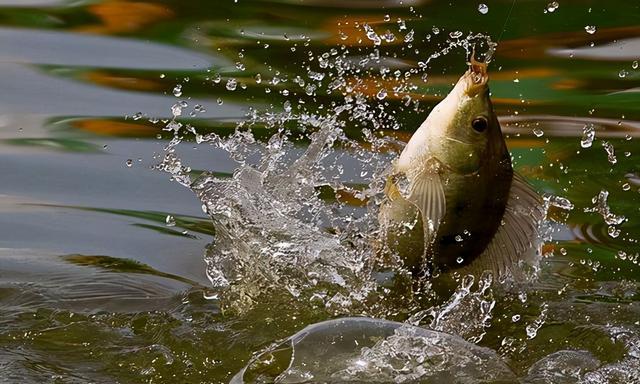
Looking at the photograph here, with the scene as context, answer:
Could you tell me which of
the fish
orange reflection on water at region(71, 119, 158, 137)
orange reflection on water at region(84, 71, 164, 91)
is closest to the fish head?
the fish

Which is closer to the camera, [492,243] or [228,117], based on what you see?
[492,243]

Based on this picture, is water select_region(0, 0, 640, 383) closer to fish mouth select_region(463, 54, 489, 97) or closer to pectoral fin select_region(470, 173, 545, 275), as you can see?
pectoral fin select_region(470, 173, 545, 275)

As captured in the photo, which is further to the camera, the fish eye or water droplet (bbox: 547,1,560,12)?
water droplet (bbox: 547,1,560,12)

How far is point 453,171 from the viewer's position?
3861 millimetres

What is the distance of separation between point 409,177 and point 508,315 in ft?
2.19

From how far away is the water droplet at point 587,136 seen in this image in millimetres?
6078

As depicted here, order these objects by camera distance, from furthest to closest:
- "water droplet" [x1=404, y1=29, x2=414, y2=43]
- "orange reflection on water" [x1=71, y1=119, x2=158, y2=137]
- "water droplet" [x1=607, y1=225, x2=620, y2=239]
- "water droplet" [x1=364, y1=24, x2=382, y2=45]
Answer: "water droplet" [x1=404, y1=29, x2=414, y2=43] → "water droplet" [x1=364, y1=24, x2=382, y2=45] → "orange reflection on water" [x1=71, y1=119, x2=158, y2=137] → "water droplet" [x1=607, y1=225, x2=620, y2=239]

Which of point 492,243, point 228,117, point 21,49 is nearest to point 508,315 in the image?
point 492,243

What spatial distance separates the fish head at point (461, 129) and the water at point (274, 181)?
480 mm

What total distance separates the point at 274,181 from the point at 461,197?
37.8 inches

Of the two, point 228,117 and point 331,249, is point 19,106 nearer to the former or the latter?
point 228,117

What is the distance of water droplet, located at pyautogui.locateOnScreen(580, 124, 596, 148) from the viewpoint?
19.9 feet

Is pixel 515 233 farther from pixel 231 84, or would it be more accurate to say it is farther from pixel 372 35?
pixel 372 35

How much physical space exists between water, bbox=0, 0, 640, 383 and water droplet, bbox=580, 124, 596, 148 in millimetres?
14
